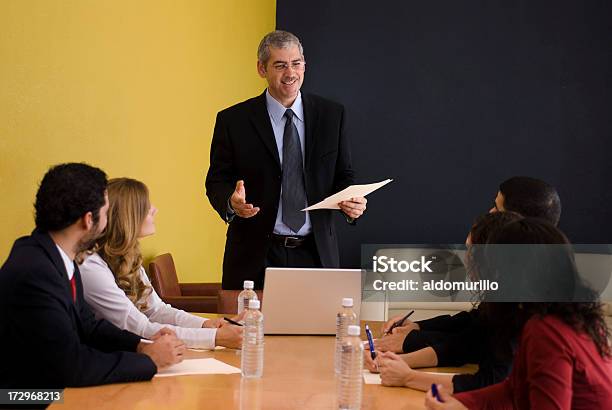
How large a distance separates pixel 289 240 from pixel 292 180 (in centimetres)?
28

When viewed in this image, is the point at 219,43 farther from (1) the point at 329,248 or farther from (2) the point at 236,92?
(1) the point at 329,248

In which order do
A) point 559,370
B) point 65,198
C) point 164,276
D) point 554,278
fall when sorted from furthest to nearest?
point 164,276 → point 65,198 → point 554,278 → point 559,370

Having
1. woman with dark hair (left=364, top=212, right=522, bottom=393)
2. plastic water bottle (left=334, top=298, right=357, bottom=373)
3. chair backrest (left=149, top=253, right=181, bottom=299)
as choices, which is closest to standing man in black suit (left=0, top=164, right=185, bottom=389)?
plastic water bottle (left=334, top=298, right=357, bottom=373)

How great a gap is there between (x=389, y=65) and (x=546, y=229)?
4521 millimetres

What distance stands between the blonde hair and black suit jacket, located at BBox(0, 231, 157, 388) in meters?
0.68

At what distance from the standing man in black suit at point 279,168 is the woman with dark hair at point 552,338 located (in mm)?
1609

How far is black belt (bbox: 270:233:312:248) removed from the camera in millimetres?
3627

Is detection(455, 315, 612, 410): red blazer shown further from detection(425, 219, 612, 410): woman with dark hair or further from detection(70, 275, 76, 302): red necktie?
detection(70, 275, 76, 302): red necktie

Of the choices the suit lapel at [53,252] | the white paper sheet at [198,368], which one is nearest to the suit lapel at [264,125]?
the white paper sheet at [198,368]

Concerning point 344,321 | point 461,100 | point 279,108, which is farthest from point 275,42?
point 461,100

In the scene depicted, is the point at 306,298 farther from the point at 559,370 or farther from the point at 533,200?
the point at 559,370

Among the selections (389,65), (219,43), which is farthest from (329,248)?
(389,65)

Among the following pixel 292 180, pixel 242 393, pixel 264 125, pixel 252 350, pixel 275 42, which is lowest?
pixel 242 393

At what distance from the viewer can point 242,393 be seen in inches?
89.2
